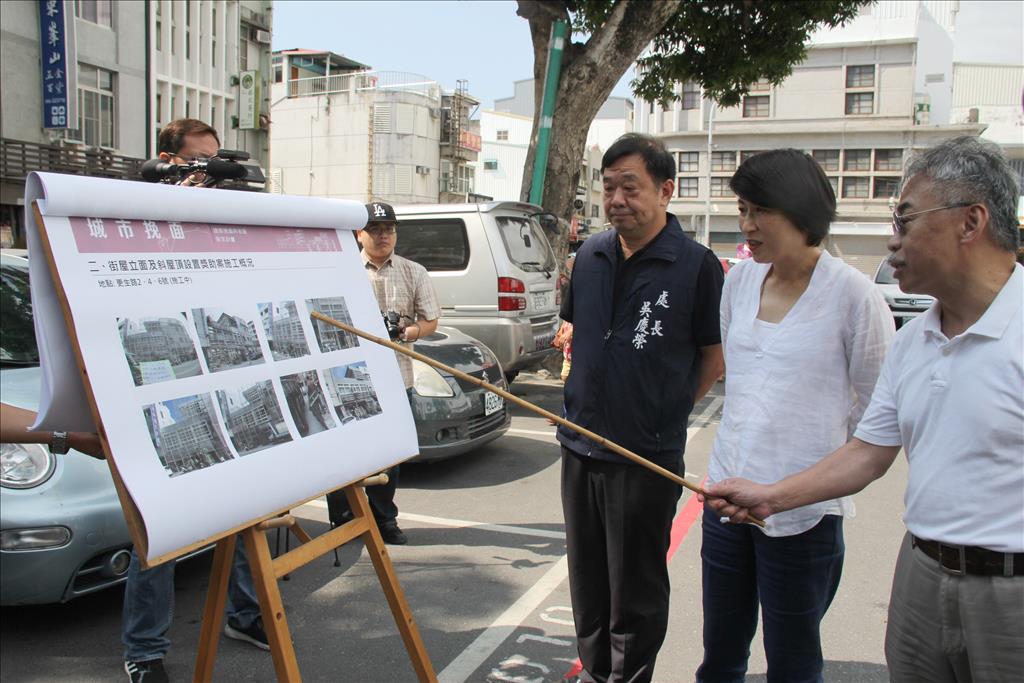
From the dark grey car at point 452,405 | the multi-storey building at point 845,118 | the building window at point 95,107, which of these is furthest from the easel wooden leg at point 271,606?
the multi-storey building at point 845,118

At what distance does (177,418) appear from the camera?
2.09m

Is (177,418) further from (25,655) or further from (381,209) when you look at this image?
(381,209)

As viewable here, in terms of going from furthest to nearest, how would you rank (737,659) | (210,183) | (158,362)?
1. (210,183)
2. (737,659)
3. (158,362)

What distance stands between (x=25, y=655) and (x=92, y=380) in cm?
225

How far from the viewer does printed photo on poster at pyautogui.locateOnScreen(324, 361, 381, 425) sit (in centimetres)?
257

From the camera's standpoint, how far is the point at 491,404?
6.66 meters

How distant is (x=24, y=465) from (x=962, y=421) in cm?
354

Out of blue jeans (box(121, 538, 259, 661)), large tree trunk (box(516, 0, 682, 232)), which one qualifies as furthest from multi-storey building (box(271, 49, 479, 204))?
blue jeans (box(121, 538, 259, 661))

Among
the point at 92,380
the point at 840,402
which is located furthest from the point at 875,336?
the point at 92,380

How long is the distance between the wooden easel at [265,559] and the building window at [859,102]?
1753 inches

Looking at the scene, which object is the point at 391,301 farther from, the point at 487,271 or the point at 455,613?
the point at 487,271

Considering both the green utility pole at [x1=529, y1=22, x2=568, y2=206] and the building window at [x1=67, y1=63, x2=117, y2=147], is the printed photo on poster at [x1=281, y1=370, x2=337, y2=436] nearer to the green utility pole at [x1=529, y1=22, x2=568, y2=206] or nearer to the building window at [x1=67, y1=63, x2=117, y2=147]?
the green utility pole at [x1=529, y1=22, x2=568, y2=206]

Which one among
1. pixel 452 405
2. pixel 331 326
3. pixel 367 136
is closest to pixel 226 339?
pixel 331 326

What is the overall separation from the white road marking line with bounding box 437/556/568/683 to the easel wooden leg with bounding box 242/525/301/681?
4.10 ft
